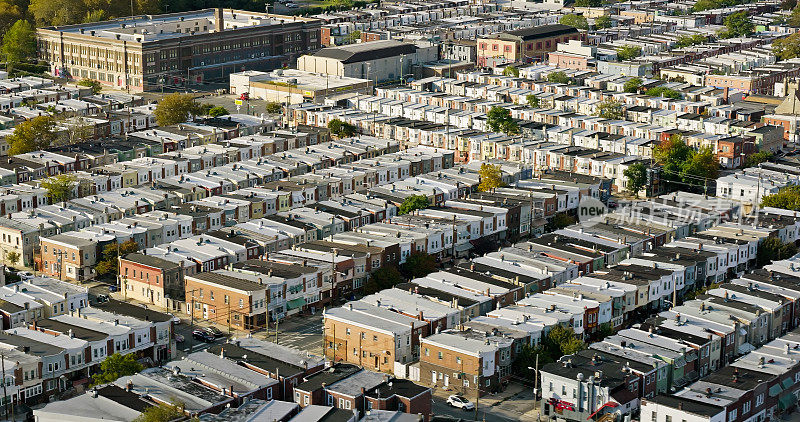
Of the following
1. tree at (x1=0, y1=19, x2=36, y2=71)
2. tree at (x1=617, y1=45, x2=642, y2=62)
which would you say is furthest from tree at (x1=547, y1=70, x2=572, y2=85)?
tree at (x1=0, y1=19, x2=36, y2=71)

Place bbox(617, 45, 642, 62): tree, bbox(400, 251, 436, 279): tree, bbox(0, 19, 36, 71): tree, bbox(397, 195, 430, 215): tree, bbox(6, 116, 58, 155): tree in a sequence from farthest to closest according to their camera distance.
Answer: bbox(617, 45, 642, 62): tree < bbox(0, 19, 36, 71): tree < bbox(6, 116, 58, 155): tree < bbox(397, 195, 430, 215): tree < bbox(400, 251, 436, 279): tree

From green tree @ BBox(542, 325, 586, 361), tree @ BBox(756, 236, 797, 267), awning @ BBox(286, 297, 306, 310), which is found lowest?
awning @ BBox(286, 297, 306, 310)

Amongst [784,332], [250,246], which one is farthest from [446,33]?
[784,332]

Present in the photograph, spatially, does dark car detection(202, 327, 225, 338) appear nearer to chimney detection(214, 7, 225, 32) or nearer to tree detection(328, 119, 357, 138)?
tree detection(328, 119, 357, 138)

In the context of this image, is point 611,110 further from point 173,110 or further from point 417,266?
point 417,266

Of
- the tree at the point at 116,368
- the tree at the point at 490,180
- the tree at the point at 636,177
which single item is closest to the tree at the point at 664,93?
the tree at the point at 636,177

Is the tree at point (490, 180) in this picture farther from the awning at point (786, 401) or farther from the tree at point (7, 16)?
the tree at point (7, 16)
